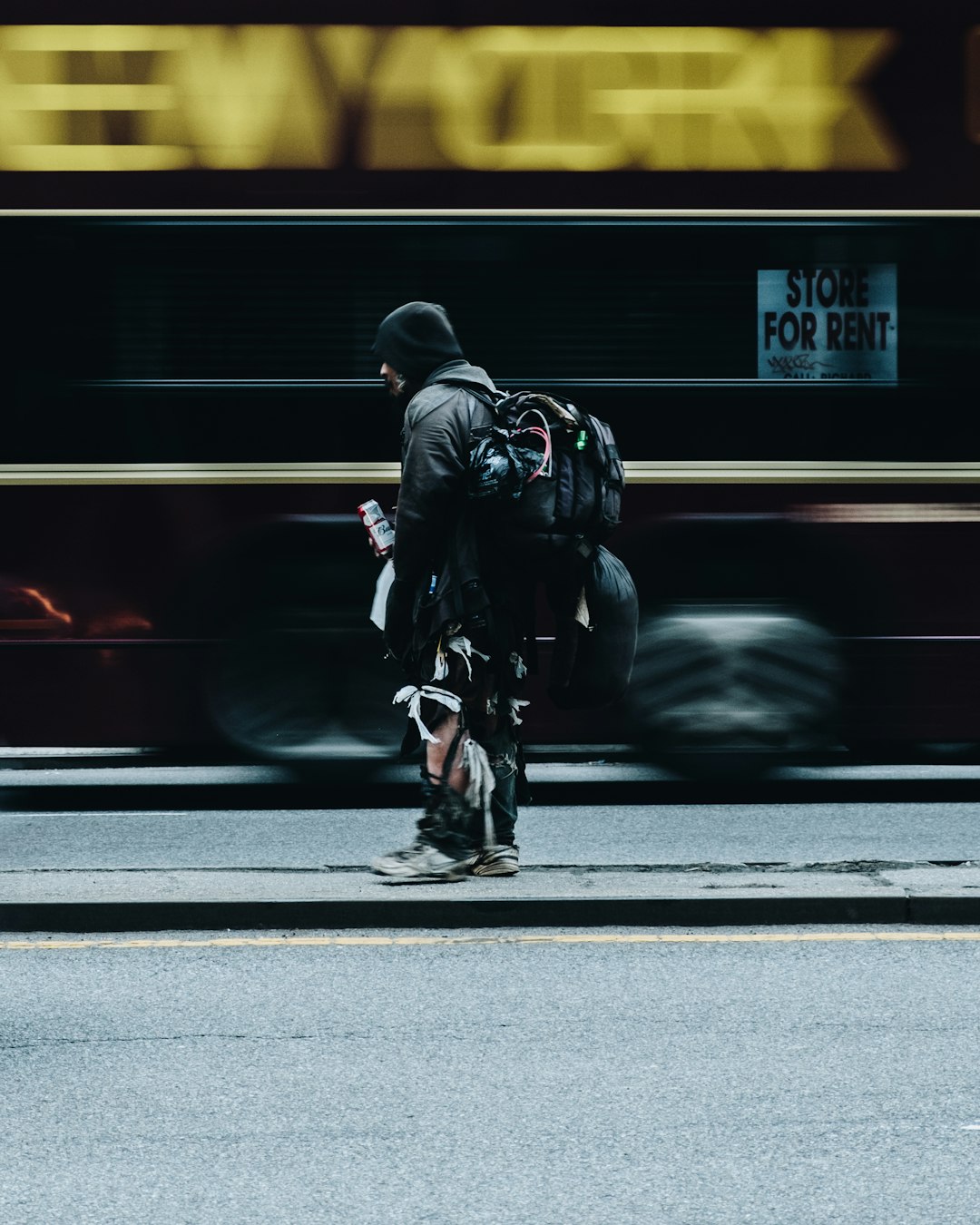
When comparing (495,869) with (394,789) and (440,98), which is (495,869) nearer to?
(394,789)

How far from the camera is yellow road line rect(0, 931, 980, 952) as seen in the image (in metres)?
5.98

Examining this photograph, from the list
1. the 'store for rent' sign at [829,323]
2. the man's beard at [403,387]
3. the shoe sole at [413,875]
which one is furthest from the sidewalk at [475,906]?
the 'store for rent' sign at [829,323]

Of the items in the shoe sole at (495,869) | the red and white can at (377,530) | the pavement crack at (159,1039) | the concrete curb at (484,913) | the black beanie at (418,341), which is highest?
the black beanie at (418,341)

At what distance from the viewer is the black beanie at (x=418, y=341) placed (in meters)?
6.75

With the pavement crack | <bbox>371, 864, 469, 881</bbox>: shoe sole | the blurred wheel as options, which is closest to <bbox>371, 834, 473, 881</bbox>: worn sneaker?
<bbox>371, 864, 469, 881</bbox>: shoe sole

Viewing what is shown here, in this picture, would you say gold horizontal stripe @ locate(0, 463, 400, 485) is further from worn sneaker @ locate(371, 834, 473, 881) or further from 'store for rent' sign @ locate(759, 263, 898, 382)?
worn sneaker @ locate(371, 834, 473, 881)

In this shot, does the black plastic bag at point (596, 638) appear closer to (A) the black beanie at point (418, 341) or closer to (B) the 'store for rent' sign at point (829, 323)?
(A) the black beanie at point (418, 341)

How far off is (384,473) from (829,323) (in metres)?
2.04

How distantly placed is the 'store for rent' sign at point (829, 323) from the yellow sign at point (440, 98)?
18.9 inches

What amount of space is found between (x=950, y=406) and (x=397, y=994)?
4622 mm

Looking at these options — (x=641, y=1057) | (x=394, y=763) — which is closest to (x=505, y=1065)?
(x=641, y=1057)

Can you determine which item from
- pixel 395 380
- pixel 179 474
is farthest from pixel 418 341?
pixel 179 474

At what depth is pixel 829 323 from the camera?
9.01 metres

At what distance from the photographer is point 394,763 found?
9047 mm
